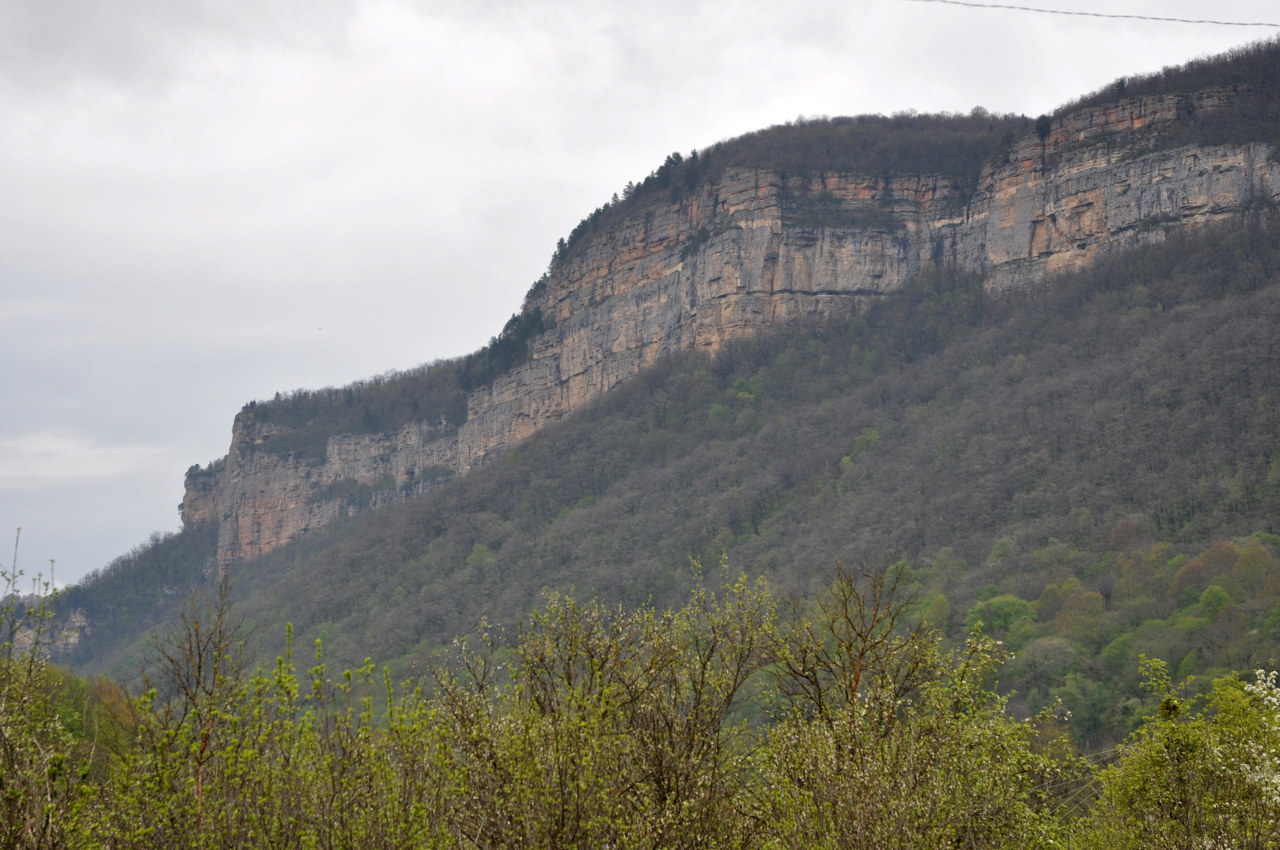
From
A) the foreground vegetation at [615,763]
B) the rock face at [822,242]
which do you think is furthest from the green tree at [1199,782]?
the rock face at [822,242]

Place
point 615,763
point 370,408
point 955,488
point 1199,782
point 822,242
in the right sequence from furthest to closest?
1. point 370,408
2. point 822,242
3. point 955,488
4. point 1199,782
5. point 615,763

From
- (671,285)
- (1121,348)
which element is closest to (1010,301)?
(1121,348)

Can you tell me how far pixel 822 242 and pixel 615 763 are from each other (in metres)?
106

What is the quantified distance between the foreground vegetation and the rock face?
86.3 m

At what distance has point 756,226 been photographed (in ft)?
372

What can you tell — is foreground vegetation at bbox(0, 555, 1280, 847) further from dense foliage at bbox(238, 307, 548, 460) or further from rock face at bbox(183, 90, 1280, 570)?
dense foliage at bbox(238, 307, 548, 460)

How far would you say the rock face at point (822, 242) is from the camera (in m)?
91.4

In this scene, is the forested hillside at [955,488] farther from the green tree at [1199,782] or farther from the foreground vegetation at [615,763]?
the foreground vegetation at [615,763]

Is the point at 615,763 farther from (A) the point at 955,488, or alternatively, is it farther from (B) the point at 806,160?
(B) the point at 806,160

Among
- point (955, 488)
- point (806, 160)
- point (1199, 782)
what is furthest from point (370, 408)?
point (1199, 782)

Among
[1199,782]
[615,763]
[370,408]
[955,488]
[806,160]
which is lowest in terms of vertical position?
[1199,782]

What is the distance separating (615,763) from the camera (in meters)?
12.6

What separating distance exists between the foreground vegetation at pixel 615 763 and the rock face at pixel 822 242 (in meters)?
86.3

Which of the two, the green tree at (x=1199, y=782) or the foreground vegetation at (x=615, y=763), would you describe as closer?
the foreground vegetation at (x=615, y=763)
